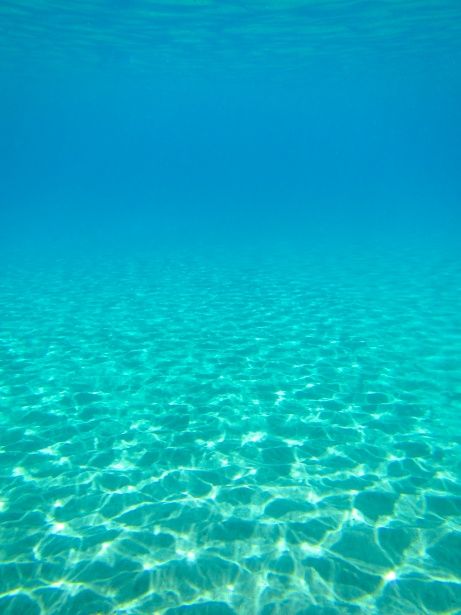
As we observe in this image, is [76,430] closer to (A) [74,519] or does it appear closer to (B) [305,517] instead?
(A) [74,519]

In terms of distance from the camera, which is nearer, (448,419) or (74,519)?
(74,519)

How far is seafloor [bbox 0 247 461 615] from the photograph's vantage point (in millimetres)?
4602

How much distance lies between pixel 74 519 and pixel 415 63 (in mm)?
53438

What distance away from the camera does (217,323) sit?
13984 mm

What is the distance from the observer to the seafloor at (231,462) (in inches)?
181

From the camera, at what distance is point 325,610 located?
4.29 meters

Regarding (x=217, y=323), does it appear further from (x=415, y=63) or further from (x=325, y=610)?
(x=415, y=63)

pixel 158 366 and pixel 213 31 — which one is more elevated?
pixel 213 31

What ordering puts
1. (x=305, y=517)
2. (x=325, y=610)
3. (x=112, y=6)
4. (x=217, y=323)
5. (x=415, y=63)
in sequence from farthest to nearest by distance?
(x=415, y=63)
(x=112, y=6)
(x=217, y=323)
(x=305, y=517)
(x=325, y=610)

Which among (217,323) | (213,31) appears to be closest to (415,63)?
(213,31)

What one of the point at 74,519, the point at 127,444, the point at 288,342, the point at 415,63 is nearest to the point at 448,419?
the point at 288,342

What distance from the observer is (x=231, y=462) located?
6785 millimetres

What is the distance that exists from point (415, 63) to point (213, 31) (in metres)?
25.8

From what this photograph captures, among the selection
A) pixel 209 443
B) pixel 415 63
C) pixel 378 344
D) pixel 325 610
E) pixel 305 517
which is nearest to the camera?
pixel 325 610
